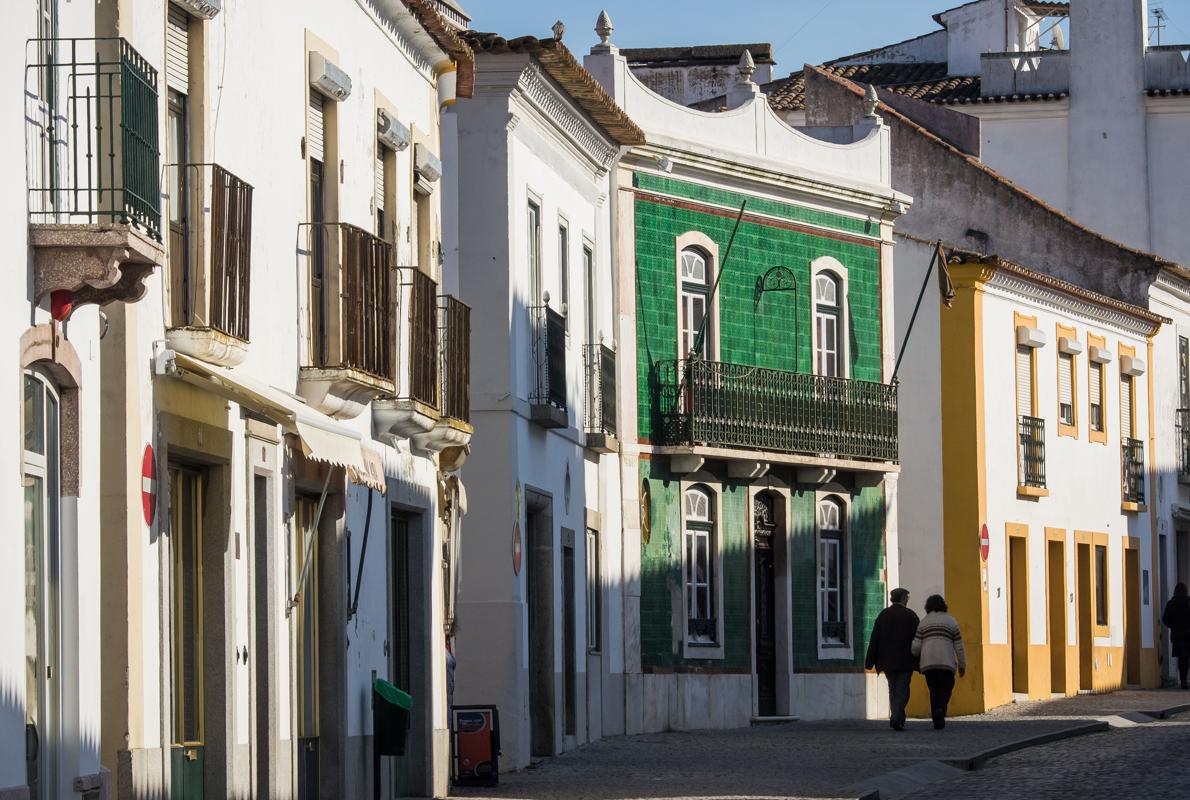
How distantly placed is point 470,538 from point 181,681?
9200 millimetres

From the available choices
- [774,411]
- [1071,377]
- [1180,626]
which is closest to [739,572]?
[774,411]

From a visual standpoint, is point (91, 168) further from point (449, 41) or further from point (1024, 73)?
point (1024, 73)

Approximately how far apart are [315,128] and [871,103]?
19.2 meters

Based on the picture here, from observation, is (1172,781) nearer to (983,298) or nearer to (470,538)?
(470,538)

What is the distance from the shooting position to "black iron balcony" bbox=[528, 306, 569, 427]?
23.8m

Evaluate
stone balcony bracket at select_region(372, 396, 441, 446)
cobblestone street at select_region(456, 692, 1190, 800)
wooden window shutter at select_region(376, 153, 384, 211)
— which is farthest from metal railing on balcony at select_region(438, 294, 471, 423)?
cobblestone street at select_region(456, 692, 1190, 800)

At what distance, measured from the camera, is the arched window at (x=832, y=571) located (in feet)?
105

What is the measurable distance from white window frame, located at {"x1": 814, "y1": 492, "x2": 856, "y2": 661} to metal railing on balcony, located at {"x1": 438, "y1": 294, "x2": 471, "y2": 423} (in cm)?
1241

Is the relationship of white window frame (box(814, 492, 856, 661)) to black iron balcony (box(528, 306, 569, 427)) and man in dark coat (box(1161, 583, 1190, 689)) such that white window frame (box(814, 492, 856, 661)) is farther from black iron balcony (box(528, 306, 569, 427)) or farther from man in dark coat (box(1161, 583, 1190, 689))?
man in dark coat (box(1161, 583, 1190, 689))

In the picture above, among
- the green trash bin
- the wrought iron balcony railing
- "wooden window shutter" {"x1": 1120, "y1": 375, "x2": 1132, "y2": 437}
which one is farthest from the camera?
"wooden window shutter" {"x1": 1120, "y1": 375, "x2": 1132, "y2": 437}

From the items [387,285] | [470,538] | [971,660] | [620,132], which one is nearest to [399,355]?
[387,285]

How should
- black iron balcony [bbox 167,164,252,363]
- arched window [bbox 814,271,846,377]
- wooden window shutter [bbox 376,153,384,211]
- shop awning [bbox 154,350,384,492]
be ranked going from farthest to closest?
arched window [bbox 814,271,846,377]
wooden window shutter [bbox 376,153,384,211]
black iron balcony [bbox 167,164,252,363]
shop awning [bbox 154,350,384,492]

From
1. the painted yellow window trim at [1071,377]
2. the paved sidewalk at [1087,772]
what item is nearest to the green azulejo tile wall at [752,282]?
the painted yellow window trim at [1071,377]

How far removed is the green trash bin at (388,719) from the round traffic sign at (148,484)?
491 centimetres
